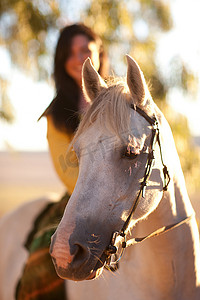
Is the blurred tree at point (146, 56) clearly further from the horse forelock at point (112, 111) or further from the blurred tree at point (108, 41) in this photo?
the horse forelock at point (112, 111)

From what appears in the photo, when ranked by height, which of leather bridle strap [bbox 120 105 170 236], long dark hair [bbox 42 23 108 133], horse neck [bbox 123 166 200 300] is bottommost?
horse neck [bbox 123 166 200 300]

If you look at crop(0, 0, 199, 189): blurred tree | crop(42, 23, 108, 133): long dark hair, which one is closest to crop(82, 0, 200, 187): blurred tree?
crop(0, 0, 199, 189): blurred tree

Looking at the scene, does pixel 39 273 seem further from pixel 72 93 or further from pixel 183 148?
pixel 183 148

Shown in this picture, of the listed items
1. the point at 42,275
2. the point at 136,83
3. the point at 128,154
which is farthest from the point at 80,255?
the point at 42,275

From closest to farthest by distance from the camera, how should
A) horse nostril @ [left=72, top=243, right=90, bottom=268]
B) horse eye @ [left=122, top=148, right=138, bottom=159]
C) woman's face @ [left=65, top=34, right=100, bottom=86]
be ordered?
horse nostril @ [left=72, top=243, right=90, bottom=268], horse eye @ [left=122, top=148, right=138, bottom=159], woman's face @ [left=65, top=34, right=100, bottom=86]

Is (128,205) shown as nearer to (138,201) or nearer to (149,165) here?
(138,201)

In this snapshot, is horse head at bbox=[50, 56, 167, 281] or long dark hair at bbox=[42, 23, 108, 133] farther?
long dark hair at bbox=[42, 23, 108, 133]

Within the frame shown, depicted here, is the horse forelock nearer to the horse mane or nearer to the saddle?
the horse mane

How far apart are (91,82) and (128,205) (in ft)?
1.95

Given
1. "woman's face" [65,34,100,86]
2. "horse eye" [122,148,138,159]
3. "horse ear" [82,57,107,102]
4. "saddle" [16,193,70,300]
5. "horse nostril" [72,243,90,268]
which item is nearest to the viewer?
"horse nostril" [72,243,90,268]

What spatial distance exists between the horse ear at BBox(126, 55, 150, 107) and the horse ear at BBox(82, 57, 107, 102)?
0.17m

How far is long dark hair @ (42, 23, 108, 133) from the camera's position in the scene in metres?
2.17

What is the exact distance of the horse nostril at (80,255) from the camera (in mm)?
1335

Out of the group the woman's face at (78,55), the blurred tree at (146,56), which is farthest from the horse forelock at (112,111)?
the blurred tree at (146,56)
